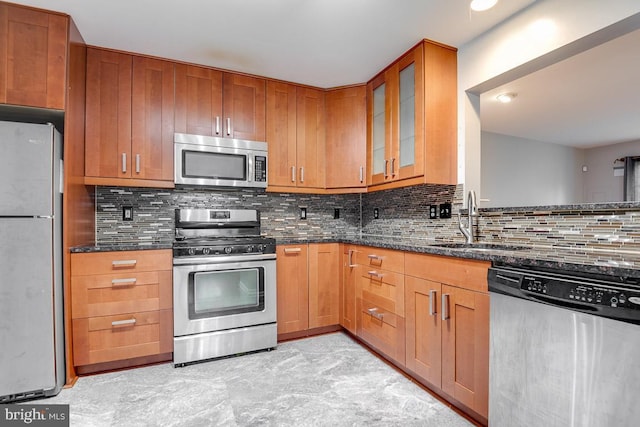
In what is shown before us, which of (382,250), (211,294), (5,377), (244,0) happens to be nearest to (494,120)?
(382,250)

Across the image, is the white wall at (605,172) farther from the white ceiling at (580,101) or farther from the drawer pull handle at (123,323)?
the drawer pull handle at (123,323)

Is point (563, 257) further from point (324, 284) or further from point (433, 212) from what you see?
point (324, 284)

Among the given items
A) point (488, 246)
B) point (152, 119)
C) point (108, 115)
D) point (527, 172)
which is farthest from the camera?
point (527, 172)

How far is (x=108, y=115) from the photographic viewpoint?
2.44m

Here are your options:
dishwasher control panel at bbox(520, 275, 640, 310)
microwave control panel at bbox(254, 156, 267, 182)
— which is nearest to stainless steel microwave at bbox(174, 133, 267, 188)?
microwave control panel at bbox(254, 156, 267, 182)

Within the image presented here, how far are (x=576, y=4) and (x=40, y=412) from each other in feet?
12.3

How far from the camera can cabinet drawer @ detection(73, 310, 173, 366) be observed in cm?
215

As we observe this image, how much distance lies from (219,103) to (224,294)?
1630mm

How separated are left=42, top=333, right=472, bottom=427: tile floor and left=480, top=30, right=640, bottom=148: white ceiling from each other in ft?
9.66

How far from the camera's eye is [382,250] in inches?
92.0

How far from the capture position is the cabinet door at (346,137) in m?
3.06

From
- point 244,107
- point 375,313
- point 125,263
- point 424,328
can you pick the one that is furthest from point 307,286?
point 244,107

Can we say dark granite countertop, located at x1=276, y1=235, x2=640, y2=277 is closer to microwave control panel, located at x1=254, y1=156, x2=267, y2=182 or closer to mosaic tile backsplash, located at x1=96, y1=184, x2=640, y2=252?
mosaic tile backsplash, located at x1=96, y1=184, x2=640, y2=252

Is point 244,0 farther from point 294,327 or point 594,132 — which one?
point 594,132
